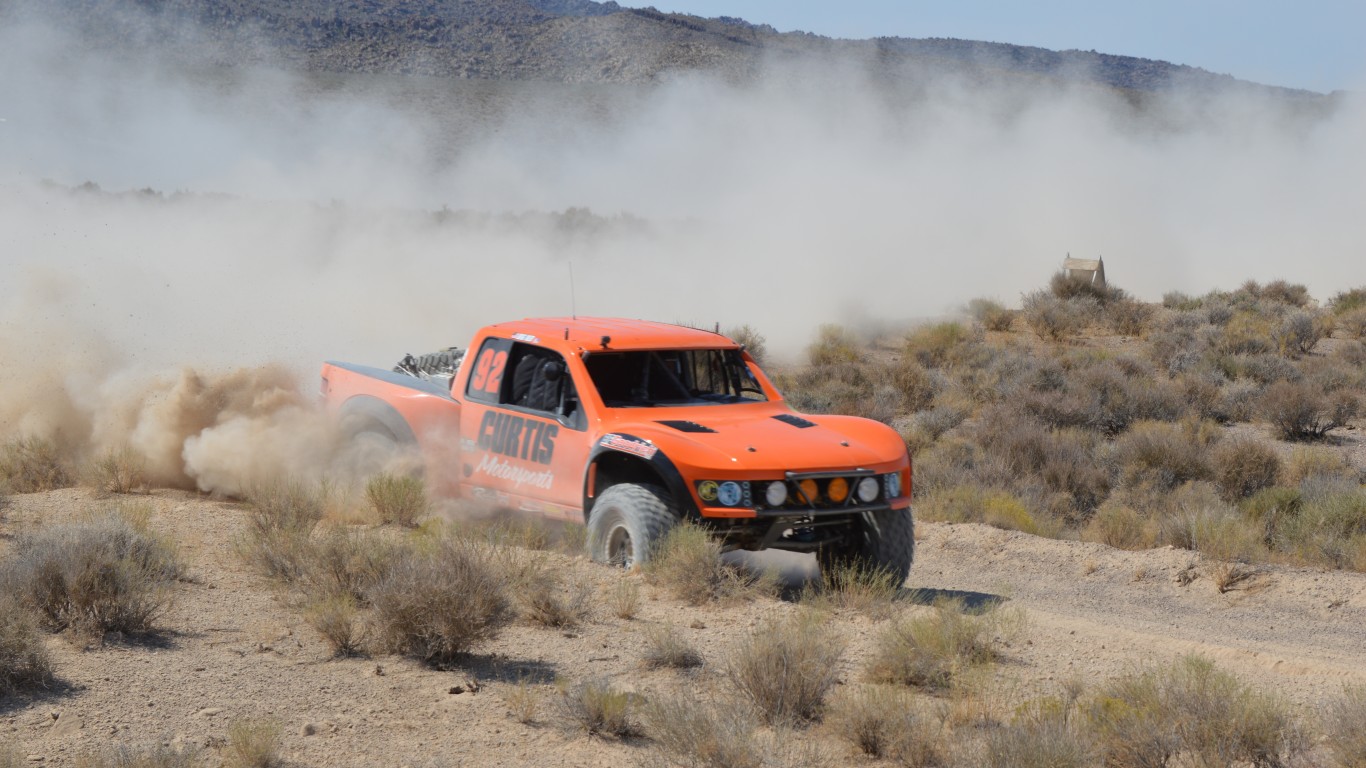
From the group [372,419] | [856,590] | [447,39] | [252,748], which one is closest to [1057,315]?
[372,419]

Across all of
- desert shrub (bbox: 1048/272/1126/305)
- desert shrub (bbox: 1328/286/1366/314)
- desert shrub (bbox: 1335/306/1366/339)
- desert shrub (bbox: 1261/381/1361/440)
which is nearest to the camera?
desert shrub (bbox: 1261/381/1361/440)

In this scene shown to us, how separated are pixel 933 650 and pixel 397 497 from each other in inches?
193

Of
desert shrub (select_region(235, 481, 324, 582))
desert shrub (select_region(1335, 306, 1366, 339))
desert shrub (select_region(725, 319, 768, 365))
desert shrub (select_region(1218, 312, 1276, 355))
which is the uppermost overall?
desert shrub (select_region(1335, 306, 1366, 339))

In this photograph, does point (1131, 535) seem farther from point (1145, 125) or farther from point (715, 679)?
point (1145, 125)

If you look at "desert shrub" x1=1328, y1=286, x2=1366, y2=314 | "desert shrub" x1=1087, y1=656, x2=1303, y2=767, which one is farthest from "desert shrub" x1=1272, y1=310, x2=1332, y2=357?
"desert shrub" x1=1087, y1=656, x2=1303, y2=767

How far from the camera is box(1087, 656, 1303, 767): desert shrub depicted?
5.63 meters

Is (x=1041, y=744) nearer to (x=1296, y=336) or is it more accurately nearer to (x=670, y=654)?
(x=670, y=654)

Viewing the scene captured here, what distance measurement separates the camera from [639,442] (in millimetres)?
9016

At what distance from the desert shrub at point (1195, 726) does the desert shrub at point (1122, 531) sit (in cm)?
626

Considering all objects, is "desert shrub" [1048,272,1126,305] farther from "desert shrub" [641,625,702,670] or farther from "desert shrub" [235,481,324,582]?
"desert shrub" [641,625,702,670]

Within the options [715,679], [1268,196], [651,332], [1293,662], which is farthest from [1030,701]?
[1268,196]

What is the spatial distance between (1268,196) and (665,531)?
44.0 m

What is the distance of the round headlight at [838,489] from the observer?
881 cm

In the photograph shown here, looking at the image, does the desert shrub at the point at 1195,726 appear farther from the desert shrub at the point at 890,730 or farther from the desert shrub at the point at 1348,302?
the desert shrub at the point at 1348,302
